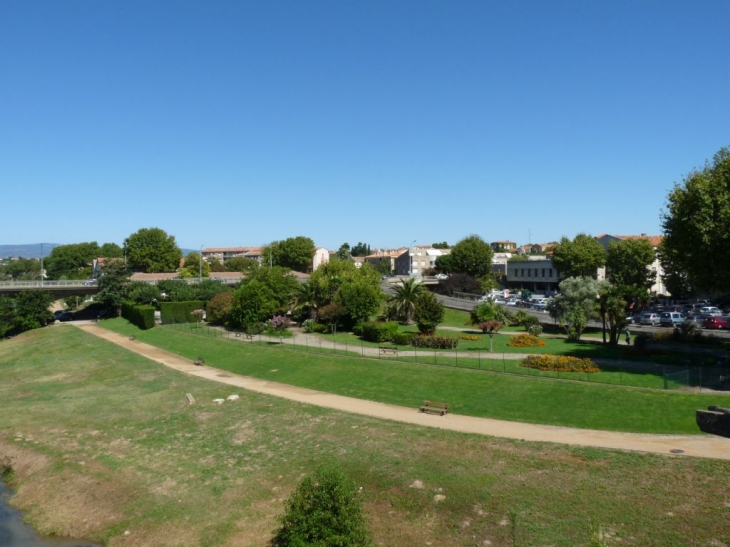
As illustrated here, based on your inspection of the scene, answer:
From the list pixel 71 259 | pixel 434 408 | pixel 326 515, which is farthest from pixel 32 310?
pixel 71 259

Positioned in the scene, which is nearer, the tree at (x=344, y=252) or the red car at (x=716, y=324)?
the red car at (x=716, y=324)

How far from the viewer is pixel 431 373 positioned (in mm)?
33281

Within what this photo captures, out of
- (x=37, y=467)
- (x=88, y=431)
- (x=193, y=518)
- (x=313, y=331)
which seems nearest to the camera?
(x=193, y=518)

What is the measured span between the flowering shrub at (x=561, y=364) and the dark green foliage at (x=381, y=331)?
1629 cm

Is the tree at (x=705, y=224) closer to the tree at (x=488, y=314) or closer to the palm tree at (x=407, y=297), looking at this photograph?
the tree at (x=488, y=314)

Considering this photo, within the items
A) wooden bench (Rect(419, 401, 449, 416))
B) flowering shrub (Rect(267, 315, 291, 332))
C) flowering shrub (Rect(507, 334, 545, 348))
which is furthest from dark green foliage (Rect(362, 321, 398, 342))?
wooden bench (Rect(419, 401, 449, 416))

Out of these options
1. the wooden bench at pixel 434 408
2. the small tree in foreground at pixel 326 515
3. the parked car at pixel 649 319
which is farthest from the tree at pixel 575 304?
the small tree in foreground at pixel 326 515

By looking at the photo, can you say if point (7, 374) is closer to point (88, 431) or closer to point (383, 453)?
point (88, 431)

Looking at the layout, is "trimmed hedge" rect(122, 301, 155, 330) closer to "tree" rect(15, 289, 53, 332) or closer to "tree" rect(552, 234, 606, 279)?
"tree" rect(15, 289, 53, 332)

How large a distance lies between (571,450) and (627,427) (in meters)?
4.16

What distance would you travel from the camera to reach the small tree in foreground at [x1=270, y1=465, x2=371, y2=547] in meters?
14.0

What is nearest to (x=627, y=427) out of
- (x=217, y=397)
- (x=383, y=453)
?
(x=383, y=453)

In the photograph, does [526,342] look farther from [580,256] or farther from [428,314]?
[580,256]

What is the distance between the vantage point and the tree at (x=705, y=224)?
33562mm
